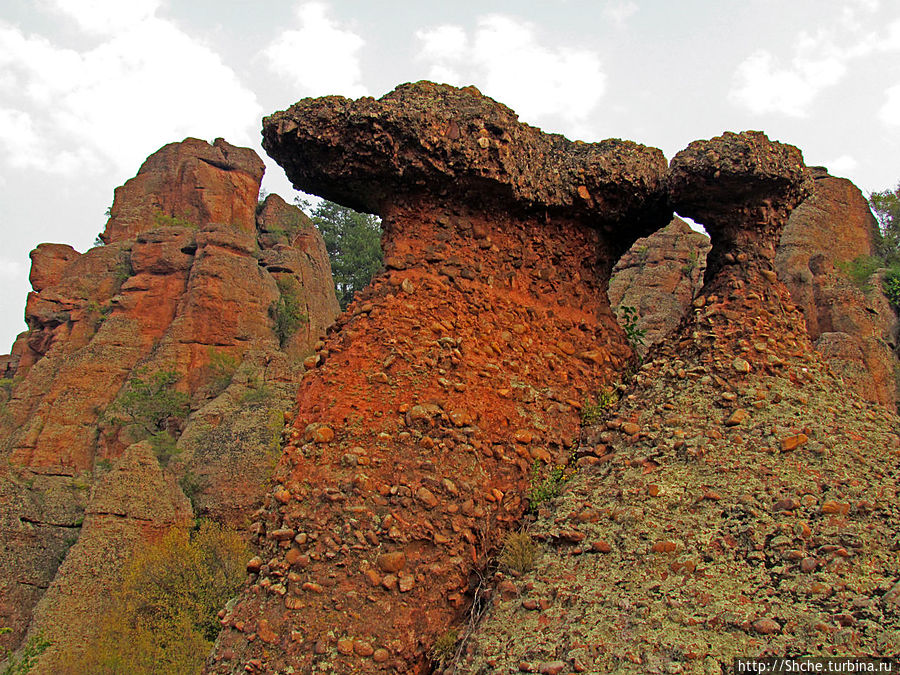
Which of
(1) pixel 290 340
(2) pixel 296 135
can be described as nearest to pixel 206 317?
(1) pixel 290 340

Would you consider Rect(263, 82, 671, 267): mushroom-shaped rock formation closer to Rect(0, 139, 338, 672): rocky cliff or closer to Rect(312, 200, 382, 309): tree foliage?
Rect(0, 139, 338, 672): rocky cliff

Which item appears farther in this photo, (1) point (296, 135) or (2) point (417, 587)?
(1) point (296, 135)

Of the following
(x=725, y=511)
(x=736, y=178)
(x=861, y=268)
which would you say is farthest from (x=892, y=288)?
(x=725, y=511)

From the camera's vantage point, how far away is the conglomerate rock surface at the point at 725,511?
3.48 m

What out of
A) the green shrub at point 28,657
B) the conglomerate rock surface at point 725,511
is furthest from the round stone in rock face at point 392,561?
the green shrub at point 28,657

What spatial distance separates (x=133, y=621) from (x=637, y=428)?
1437 cm

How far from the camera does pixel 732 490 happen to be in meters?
4.53

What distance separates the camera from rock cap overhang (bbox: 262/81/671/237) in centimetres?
580

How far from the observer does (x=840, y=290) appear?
18125mm

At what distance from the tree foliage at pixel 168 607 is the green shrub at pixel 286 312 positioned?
14873 millimetres

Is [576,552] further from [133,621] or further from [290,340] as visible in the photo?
[290,340]

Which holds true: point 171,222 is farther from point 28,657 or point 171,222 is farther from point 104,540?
point 28,657

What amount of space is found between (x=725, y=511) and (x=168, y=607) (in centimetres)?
1464

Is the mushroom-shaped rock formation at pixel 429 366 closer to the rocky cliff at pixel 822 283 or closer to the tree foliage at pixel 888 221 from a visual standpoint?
the rocky cliff at pixel 822 283
